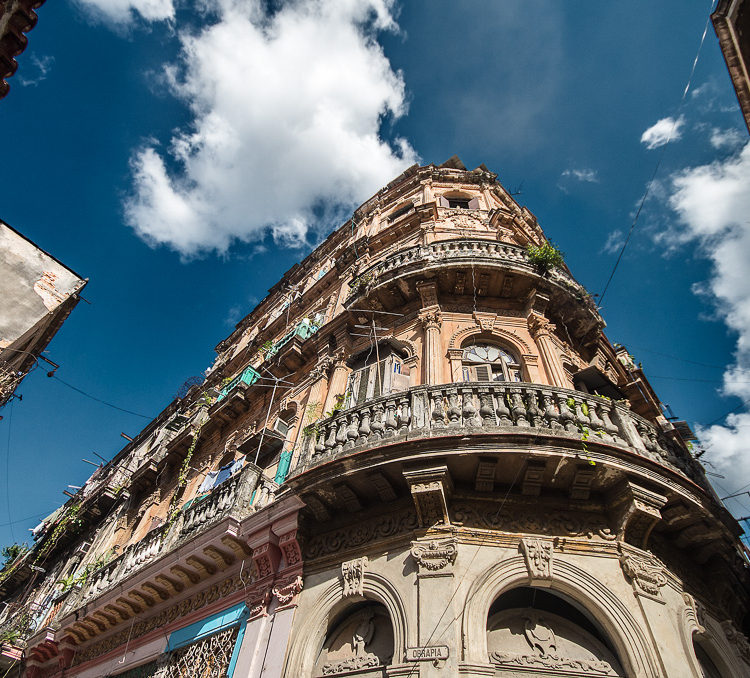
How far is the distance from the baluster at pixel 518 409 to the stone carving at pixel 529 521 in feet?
4.56

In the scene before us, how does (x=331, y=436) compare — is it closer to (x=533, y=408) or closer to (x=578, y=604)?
(x=533, y=408)

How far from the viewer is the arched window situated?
33.6 feet

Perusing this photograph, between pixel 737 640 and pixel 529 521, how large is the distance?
4.04 metres

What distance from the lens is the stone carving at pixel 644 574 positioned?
20.6 ft

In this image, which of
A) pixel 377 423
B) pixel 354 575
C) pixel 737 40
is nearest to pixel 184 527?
pixel 354 575

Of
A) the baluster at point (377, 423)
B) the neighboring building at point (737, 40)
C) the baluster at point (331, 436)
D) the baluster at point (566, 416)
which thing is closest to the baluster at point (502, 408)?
the baluster at point (566, 416)

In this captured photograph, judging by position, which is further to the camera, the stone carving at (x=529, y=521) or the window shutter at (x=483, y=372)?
the window shutter at (x=483, y=372)

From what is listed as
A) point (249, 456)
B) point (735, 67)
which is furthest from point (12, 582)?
point (735, 67)

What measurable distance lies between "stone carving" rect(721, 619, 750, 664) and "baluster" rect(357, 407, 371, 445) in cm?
658

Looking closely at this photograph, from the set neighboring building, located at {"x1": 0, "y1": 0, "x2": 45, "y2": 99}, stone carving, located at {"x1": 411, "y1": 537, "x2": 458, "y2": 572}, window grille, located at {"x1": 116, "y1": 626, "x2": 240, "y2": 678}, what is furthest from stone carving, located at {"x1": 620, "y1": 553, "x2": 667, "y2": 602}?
neighboring building, located at {"x1": 0, "y1": 0, "x2": 45, "y2": 99}

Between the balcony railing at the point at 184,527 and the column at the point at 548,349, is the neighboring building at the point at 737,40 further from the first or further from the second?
the balcony railing at the point at 184,527

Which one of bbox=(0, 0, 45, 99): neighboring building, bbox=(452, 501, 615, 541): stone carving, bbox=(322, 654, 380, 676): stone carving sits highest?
bbox=(0, 0, 45, 99): neighboring building

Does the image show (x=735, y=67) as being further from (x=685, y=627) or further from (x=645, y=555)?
(x=685, y=627)

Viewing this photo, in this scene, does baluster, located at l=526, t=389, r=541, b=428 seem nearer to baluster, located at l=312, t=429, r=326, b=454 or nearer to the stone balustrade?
baluster, located at l=312, t=429, r=326, b=454
